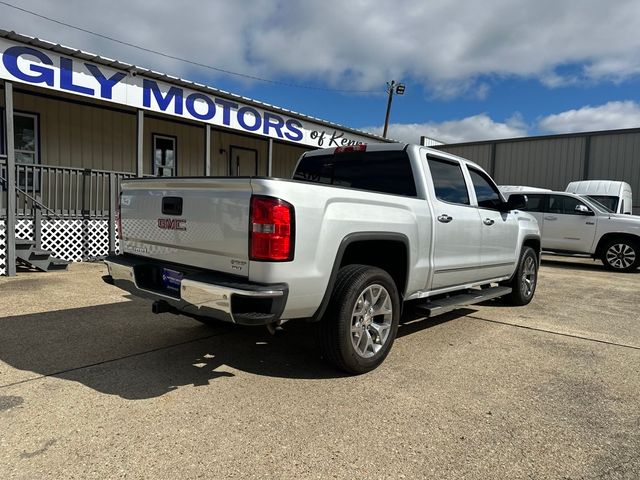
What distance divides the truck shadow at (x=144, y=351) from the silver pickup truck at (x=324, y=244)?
54 cm

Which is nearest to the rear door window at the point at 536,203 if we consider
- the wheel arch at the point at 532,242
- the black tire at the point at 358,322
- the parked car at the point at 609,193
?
the parked car at the point at 609,193

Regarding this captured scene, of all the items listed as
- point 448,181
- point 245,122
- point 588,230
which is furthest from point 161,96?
point 588,230

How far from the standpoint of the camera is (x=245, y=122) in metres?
12.0

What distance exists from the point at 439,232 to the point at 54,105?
10.5 metres

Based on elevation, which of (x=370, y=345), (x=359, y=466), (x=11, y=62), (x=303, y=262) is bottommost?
(x=359, y=466)

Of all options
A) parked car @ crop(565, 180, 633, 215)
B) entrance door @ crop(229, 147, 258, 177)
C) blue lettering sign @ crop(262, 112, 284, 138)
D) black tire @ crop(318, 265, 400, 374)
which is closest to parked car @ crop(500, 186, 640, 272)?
parked car @ crop(565, 180, 633, 215)

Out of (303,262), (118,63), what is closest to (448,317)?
(303,262)

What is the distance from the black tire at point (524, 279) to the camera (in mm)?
6457

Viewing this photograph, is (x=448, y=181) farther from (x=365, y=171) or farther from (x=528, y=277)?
(x=528, y=277)

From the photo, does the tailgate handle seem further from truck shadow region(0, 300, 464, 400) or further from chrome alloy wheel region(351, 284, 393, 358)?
chrome alloy wheel region(351, 284, 393, 358)

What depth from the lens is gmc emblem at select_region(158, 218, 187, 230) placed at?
11.6 feet

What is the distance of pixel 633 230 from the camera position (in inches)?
439

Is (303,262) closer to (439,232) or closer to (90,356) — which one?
(439,232)

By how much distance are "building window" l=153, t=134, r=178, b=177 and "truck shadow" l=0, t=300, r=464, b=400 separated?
840 cm
